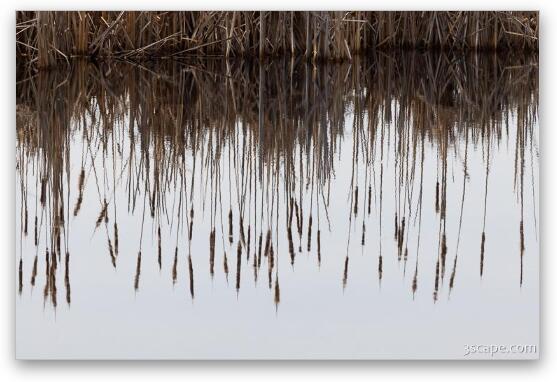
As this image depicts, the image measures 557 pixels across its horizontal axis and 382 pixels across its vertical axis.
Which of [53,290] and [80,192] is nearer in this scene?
[53,290]

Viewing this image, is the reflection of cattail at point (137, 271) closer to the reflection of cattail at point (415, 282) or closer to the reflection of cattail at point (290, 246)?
the reflection of cattail at point (290, 246)

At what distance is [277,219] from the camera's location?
11.8ft

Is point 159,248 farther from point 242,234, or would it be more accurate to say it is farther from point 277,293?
point 277,293

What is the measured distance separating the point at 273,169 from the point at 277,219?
152 mm

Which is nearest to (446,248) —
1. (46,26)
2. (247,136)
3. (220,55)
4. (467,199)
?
(467,199)

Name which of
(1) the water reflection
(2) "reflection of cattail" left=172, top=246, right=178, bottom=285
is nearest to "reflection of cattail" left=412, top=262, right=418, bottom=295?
(1) the water reflection

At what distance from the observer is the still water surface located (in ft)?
11.3

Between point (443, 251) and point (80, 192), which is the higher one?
point (80, 192)

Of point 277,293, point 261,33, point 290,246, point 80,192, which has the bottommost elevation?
point 277,293

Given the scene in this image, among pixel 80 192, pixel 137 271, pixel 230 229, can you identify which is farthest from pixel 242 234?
pixel 80 192

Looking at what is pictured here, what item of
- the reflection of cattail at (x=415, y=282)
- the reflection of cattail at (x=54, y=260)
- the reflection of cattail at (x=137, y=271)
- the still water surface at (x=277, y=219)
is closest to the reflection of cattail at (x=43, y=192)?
the still water surface at (x=277, y=219)

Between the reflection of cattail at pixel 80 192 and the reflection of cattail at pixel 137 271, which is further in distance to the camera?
the reflection of cattail at pixel 80 192

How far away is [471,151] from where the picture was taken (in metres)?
3.70

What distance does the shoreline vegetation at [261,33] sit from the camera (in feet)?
12.1
